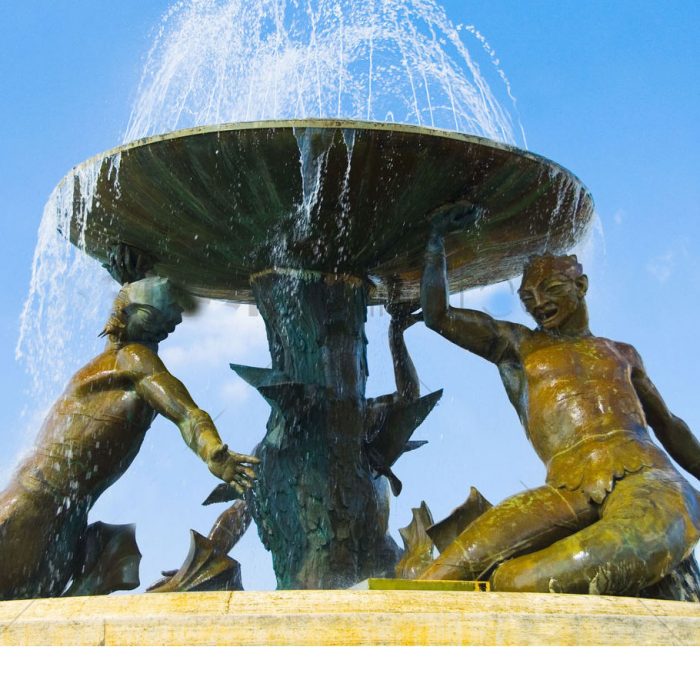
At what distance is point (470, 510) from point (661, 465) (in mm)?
1178

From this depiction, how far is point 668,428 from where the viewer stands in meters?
7.28

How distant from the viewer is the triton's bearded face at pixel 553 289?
724 cm

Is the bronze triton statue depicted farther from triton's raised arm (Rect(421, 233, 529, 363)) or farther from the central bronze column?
triton's raised arm (Rect(421, 233, 529, 363))

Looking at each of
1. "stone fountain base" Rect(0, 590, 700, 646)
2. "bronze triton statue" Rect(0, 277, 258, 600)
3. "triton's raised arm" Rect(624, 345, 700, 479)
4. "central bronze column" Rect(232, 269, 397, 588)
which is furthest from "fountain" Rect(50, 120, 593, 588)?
"stone fountain base" Rect(0, 590, 700, 646)

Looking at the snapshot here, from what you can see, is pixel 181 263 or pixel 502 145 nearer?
pixel 502 145

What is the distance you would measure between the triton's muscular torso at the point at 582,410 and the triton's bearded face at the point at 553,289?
132mm

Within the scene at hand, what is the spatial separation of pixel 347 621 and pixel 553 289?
325cm

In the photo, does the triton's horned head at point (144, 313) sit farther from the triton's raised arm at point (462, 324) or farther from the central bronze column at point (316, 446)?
the triton's raised arm at point (462, 324)

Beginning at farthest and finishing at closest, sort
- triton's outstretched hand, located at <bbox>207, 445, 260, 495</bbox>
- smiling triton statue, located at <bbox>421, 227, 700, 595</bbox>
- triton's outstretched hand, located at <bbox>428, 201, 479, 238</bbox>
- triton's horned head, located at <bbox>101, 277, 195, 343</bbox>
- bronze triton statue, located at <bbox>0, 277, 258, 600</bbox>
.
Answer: triton's outstretched hand, located at <bbox>428, 201, 479, 238</bbox> < triton's horned head, located at <bbox>101, 277, 195, 343</bbox> < bronze triton statue, located at <bbox>0, 277, 258, 600</bbox> < triton's outstretched hand, located at <bbox>207, 445, 260, 495</bbox> < smiling triton statue, located at <bbox>421, 227, 700, 595</bbox>

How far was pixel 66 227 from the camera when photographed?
27.7ft

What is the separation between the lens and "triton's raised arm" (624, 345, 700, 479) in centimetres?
715

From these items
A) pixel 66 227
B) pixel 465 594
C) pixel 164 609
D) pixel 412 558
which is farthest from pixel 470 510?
pixel 66 227
